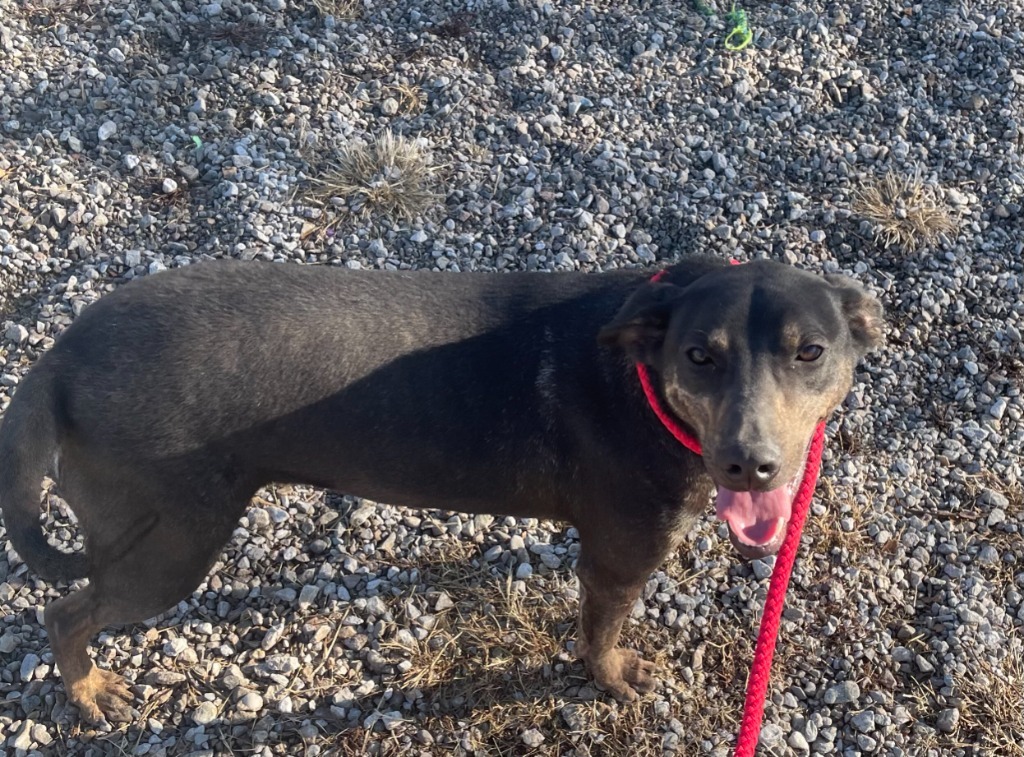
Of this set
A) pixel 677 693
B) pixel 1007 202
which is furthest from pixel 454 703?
pixel 1007 202

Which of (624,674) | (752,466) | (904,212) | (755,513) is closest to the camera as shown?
(752,466)

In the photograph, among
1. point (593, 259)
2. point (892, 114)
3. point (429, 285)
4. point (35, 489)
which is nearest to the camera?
point (35, 489)

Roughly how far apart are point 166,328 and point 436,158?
3.19m

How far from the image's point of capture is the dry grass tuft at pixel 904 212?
5.75 metres

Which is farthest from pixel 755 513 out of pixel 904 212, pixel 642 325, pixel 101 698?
pixel 904 212

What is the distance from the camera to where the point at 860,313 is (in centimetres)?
339

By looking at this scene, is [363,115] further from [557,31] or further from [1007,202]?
[1007,202]

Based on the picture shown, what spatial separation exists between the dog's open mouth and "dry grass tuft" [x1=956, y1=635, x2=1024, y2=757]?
1.67 meters

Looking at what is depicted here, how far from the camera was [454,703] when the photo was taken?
4.21 metres

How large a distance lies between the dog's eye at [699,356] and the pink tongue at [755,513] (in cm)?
44

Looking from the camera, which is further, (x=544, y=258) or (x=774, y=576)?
(x=544, y=258)

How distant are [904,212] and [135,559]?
4.89 m

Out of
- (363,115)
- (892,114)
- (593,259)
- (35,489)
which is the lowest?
(35,489)

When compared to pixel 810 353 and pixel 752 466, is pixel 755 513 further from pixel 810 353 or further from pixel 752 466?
pixel 810 353
